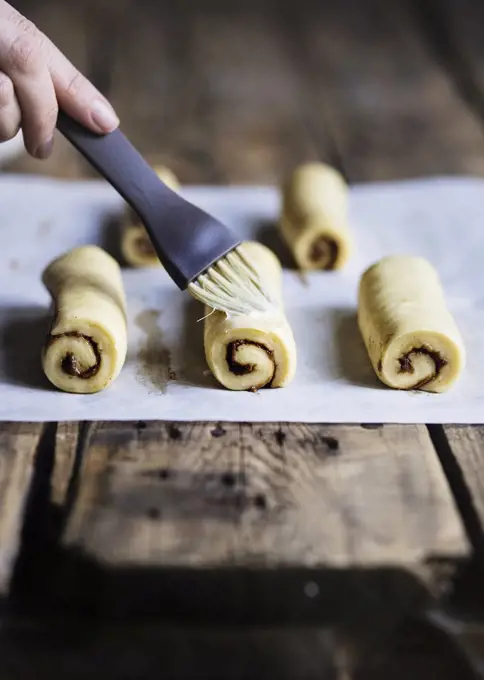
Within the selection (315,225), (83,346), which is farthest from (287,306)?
(83,346)

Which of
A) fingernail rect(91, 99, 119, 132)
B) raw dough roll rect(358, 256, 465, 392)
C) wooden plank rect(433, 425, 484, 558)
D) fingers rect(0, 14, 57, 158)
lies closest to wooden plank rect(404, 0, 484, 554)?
wooden plank rect(433, 425, 484, 558)

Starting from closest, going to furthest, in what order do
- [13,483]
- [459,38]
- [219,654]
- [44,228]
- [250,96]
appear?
[219,654] < [13,483] < [44,228] < [250,96] < [459,38]

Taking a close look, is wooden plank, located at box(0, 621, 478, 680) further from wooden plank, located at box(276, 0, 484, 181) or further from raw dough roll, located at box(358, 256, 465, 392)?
wooden plank, located at box(276, 0, 484, 181)

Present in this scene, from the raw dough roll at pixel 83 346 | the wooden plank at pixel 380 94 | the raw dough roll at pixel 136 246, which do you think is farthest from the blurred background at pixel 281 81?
the raw dough roll at pixel 83 346

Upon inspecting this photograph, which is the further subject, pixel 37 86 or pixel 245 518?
pixel 37 86

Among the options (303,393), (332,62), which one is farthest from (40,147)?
(332,62)

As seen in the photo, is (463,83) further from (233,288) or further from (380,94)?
(233,288)
